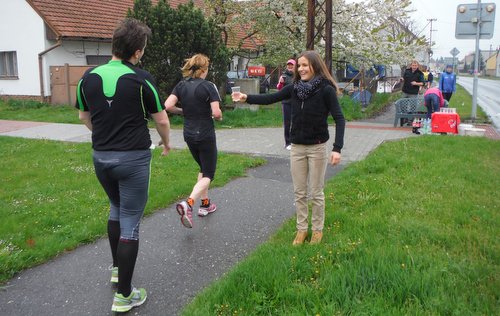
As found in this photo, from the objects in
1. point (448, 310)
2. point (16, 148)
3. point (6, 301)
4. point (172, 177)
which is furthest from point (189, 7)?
point (448, 310)

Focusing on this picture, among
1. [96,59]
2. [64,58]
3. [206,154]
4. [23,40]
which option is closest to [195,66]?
[206,154]

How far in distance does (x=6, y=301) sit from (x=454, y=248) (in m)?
3.71

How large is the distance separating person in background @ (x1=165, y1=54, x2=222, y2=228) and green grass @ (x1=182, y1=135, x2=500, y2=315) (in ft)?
3.39

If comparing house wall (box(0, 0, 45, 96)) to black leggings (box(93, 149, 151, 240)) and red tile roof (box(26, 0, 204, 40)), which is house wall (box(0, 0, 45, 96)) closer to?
red tile roof (box(26, 0, 204, 40))

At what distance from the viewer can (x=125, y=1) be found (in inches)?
896

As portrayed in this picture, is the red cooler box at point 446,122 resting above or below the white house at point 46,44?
below

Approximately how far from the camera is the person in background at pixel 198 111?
4.93 metres

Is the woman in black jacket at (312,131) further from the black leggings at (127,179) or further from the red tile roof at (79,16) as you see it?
Answer: the red tile roof at (79,16)

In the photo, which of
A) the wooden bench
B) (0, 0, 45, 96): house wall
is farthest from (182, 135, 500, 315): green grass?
(0, 0, 45, 96): house wall

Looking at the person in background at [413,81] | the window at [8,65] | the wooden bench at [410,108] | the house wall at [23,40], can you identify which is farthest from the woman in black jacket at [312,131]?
the window at [8,65]

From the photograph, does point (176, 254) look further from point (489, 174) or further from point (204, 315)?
point (489, 174)

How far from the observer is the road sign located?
1446 cm

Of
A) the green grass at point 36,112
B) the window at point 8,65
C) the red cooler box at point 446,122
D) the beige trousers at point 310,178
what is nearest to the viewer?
the beige trousers at point 310,178

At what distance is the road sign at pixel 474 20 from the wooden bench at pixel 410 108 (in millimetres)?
3839
